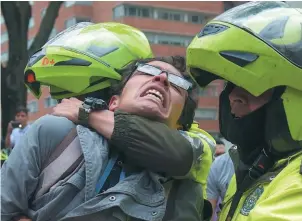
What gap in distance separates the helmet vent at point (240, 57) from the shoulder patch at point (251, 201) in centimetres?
40

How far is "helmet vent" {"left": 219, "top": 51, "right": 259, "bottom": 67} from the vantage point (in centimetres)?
172

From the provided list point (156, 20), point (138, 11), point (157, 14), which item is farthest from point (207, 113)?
point (138, 11)

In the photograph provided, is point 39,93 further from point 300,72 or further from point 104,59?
point 300,72

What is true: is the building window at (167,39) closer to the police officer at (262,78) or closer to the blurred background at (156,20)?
the blurred background at (156,20)

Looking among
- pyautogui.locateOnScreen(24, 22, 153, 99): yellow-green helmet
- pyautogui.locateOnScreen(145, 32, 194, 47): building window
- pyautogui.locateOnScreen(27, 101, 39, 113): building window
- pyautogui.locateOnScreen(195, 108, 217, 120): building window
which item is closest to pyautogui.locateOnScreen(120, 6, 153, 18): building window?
pyautogui.locateOnScreen(145, 32, 194, 47): building window

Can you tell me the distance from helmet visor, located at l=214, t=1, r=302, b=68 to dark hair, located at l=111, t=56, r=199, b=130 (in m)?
0.54

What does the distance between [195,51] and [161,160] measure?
1.30 ft

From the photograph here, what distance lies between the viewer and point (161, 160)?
1914 mm

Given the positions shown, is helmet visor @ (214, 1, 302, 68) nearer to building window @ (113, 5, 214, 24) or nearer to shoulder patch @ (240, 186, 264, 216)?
shoulder patch @ (240, 186, 264, 216)

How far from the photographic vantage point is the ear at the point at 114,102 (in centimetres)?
217

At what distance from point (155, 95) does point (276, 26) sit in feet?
1.83

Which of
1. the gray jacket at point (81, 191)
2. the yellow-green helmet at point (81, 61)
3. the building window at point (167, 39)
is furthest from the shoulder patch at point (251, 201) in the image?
the building window at point (167, 39)

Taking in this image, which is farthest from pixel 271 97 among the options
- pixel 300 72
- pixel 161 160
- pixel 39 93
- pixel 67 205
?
pixel 39 93

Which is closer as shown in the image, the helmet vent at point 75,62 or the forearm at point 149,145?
the forearm at point 149,145
